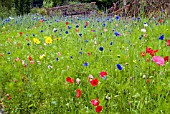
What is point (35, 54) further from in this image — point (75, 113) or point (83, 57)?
point (75, 113)

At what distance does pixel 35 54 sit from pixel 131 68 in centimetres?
211

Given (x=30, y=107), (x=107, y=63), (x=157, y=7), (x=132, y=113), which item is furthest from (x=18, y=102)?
(x=157, y=7)

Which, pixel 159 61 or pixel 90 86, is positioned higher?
pixel 159 61

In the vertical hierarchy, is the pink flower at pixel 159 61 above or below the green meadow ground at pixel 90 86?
above

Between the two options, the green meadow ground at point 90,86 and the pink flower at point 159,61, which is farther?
the green meadow ground at point 90,86

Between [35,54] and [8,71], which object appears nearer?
[8,71]

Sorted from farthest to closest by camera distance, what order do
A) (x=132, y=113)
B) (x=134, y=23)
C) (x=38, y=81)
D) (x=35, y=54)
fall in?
(x=134, y=23) < (x=35, y=54) < (x=38, y=81) < (x=132, y=113)

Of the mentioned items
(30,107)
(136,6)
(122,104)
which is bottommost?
(30,107)

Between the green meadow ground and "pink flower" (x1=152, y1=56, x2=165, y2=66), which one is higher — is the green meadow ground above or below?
below

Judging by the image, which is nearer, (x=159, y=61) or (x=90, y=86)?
(x=159, y=61)

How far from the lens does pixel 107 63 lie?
3.73m

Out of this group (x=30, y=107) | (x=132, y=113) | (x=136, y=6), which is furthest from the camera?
(x=136, y=6)

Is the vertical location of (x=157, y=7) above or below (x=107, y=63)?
above

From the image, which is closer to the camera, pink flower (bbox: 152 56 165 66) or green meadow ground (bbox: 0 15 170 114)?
pink flower (bbox: 152 56 165 66)
